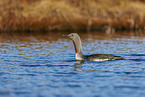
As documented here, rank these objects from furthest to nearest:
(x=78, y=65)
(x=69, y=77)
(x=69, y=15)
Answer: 1. (x=69, y=15)
2. (x=78, y=65)
3. (x=69, y=77)

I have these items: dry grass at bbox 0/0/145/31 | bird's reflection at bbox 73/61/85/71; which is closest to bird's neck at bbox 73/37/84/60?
bird's reflection at bbox 73/61/85/71

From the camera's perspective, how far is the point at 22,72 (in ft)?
52.4

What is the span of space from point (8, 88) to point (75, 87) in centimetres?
232

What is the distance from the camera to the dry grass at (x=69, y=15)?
40844 millimetres

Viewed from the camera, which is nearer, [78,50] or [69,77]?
[69,77]

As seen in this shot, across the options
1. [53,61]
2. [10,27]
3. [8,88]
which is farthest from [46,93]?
[10,27]

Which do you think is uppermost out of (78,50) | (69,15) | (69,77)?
(69,15)

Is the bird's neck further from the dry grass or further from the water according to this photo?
the dry grass

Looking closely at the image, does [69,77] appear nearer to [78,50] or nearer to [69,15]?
[78,50]

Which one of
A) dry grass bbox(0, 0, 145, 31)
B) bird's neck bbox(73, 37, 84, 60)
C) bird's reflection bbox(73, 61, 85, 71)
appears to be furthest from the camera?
dry grass bbox(0, 0, 145, 31)

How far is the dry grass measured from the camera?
134ft

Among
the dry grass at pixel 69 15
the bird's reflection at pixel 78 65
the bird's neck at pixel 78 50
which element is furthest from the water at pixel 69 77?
the dry grass at pixel 69 15

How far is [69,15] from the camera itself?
42562 millimetres

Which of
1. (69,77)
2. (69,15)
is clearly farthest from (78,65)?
(69,15)
